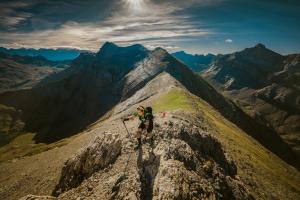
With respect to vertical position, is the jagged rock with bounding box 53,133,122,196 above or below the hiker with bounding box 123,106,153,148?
below

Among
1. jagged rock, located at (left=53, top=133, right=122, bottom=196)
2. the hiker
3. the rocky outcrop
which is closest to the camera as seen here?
the rocky outcrop

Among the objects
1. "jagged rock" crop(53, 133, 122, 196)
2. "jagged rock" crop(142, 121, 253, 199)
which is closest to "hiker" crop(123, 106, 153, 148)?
"jagged rock" crop(142, 121, 253, 199)

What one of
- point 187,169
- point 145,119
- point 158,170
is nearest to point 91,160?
point 145,119

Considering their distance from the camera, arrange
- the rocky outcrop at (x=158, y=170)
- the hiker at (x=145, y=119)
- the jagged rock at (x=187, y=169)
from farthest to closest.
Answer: the hiker at (x=145, y=119)
the rocky outcrop at (x=158, y=170)
the jagged rock at (x=187, y=169)

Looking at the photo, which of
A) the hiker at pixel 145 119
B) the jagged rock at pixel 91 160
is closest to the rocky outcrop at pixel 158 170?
the jagged rock at pixel 91 160

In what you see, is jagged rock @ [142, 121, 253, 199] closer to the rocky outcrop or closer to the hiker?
the rocky outcrop

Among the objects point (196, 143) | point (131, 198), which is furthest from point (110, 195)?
point (196, 143)

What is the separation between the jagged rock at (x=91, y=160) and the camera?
93.7 feet

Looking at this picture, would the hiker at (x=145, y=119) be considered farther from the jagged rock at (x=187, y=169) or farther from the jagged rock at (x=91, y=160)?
the jagged rock at (x=91, y=160)

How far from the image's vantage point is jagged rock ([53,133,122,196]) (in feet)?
93.7

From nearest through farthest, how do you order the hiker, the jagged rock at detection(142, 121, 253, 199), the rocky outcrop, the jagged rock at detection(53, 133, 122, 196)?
the jagged rock at detection(142, 121, 253, 199), the rocky outcrop, the hiker, the jagged rock at detection(53, 133, 122, 196)

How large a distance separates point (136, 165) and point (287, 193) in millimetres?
38176

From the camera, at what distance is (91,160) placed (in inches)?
1189

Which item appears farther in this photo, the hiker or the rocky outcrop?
the hiker
